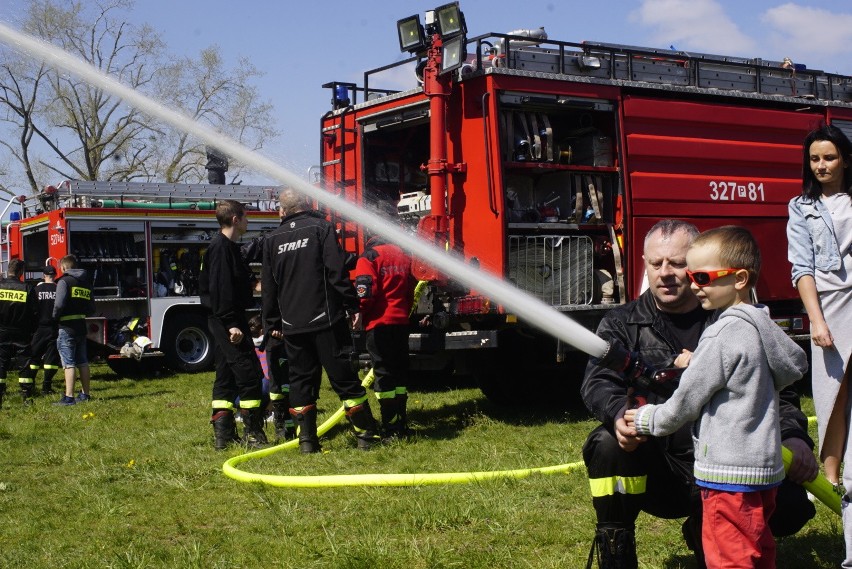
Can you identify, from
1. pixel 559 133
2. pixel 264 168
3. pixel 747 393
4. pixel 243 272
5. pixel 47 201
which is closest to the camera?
pixel 747 393

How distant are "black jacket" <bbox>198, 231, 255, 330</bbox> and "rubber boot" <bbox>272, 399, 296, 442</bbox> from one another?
0.89 metres

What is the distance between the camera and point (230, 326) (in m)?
7.19

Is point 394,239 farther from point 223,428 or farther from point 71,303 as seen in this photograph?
point 71,303

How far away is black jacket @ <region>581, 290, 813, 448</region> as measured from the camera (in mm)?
3430

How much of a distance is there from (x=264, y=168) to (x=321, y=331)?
1886mm

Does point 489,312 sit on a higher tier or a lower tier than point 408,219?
lower

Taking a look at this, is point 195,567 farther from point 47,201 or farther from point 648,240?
point 47,201

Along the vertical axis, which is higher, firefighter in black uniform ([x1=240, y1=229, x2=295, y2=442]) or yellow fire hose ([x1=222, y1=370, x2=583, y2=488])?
firefighter in black uniform ([x1=240, y1=229, x2=295, y2=442])

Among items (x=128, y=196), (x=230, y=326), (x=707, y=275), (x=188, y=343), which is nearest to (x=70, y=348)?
(x=188, y=343)

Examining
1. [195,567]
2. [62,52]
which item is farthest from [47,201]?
[195,567]

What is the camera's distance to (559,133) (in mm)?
8648

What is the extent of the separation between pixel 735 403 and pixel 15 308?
10073 mm

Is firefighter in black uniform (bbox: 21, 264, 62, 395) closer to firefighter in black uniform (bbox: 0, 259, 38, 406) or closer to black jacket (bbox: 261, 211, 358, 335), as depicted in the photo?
firefighter in black uniform (bbox: 0, 259, 38, 406)

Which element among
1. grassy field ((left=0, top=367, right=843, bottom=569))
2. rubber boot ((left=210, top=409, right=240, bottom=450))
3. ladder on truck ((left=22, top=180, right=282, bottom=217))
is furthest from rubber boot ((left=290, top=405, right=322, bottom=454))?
ladder on truck ((left=22, top=180, right=282, bottom=217))
